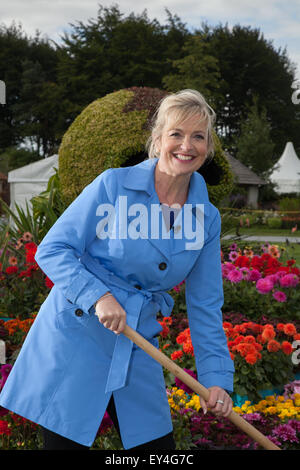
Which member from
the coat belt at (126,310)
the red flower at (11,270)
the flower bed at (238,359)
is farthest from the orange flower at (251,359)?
the red flower at (11,270)

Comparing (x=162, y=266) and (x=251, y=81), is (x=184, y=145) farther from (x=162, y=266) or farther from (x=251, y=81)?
(x=251, y=81)

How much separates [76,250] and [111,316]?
30 centimetres

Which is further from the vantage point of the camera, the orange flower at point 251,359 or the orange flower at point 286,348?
the orange flower at point 286,348

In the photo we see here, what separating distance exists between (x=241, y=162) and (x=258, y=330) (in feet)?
88.5

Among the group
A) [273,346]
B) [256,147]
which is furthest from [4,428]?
[256,147]

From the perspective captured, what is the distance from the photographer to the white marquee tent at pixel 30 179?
49.0 ft

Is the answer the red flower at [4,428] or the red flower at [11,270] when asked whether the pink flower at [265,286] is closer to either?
the red flower at [11,270]

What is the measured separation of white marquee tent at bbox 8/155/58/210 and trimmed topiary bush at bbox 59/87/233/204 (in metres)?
7.78

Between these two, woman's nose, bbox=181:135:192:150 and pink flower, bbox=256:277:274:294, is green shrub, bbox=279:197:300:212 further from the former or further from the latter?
woman's nose, bbox=181:135:192:150

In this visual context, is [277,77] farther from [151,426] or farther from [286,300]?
[151,426]

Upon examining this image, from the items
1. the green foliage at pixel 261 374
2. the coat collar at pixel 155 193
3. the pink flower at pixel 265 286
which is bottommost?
the green foliage at pixel 261 374

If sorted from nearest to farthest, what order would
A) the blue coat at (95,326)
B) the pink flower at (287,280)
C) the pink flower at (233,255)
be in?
1. the blue coat at (95,326)
2. the pink flower at (287,280)
3. the pink flower at (233,255)

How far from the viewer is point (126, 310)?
1.98 metres

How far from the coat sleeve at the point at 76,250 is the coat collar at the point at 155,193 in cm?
11
